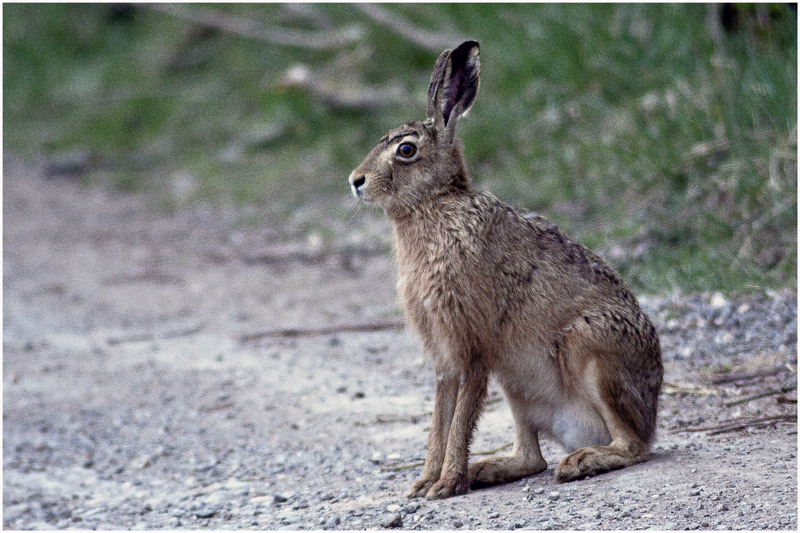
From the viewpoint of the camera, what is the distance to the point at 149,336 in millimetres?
6145

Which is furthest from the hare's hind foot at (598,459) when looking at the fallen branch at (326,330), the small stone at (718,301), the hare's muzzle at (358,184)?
the fallen branch at (326,330)

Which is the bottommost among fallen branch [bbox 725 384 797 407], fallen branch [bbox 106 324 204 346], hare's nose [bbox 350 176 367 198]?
fallen branch [bbox 725 384 797 407]

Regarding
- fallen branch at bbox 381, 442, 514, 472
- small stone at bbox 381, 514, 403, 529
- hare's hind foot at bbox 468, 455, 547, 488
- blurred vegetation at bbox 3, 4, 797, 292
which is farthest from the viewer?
blurred vegetation at bbox 3, 4, 797, 292

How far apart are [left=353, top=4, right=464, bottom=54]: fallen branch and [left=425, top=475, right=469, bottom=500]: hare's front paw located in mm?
6113

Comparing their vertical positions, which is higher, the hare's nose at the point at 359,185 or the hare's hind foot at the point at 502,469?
the hare's nose at the point at 359,185

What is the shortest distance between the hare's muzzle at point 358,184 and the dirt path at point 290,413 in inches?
41.8

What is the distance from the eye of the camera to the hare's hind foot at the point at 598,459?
3277 mm

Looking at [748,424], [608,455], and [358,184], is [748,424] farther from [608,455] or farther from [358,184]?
[358,184]

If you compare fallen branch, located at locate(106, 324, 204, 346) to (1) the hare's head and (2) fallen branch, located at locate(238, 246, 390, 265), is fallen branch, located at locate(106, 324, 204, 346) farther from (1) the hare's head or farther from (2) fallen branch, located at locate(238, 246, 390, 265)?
(1) the hare's head

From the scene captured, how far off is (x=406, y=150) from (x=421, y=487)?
1185 millimetres

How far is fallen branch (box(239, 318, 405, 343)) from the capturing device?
5684 millimetres

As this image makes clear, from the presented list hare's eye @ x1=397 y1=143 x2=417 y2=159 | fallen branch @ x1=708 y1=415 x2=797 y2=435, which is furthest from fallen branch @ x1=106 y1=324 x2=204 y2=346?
fallen branch @ x1=708 y1=415 x2=797 y2=435

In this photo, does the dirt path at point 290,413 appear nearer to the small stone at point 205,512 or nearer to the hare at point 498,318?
the small stone at point 205,512

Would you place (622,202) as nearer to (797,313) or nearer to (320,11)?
(797,313)
